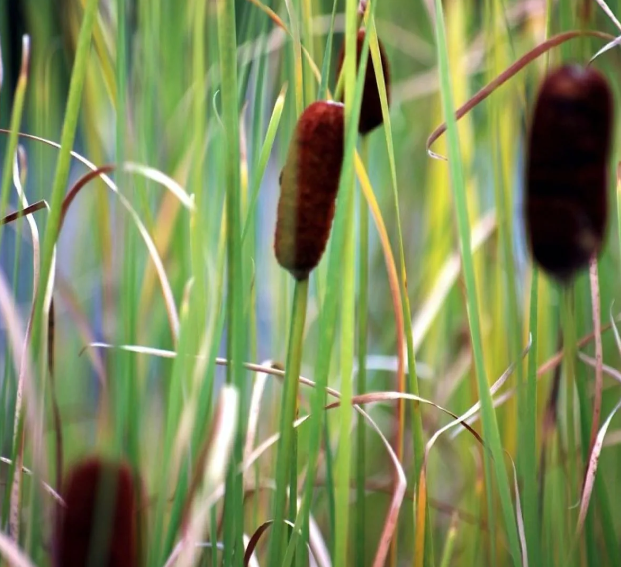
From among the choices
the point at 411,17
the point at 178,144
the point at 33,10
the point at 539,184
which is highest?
the point at 411,17

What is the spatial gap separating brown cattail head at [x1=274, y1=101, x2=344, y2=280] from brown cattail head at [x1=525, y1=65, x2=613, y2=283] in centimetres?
9

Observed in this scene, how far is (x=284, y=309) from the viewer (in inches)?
24.0

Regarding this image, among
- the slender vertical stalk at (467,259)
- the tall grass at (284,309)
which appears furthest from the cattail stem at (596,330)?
the slender vertical stalk at (467,259)

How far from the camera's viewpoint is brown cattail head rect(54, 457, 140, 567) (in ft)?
1.03

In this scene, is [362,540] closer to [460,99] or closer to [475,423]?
[475,423]

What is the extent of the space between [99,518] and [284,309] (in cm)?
31

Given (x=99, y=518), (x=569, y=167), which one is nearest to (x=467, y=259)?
(x=569, y=167)

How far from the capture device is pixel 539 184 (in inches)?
13.0

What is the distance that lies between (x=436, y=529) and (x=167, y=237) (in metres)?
0.41

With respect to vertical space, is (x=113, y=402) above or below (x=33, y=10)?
below

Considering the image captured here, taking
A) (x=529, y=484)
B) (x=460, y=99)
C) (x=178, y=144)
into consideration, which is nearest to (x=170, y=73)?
(x=178, y=144)

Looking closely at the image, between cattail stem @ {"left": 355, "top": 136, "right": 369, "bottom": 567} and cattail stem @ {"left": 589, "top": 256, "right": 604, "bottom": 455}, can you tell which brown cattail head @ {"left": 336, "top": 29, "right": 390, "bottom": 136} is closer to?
cattail stem @ {"left": 355, "top": 136, "right": 369, "bottom": 567}

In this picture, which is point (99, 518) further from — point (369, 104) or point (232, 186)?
point (369, 104)

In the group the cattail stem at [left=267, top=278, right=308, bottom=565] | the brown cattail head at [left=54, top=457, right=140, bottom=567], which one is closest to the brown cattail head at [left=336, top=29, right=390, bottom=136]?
the cattail stem at [left=267, top=278, right=308, bottom=565]
